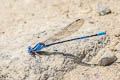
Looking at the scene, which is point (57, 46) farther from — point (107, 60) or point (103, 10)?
point (103, 10)

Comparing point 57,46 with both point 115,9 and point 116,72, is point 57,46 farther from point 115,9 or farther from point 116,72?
point 115,9

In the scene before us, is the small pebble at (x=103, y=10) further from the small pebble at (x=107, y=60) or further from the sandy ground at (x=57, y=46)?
the small pebble at (x=107, y=60)

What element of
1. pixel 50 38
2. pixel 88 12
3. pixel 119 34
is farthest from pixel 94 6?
pixel 50 38

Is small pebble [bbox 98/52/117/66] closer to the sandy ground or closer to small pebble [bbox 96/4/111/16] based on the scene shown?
the sandy ground

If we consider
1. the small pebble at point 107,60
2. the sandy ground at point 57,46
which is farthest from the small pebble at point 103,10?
the small pebble at point 107,60

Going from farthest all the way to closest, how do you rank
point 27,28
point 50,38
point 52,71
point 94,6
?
point 94,6, point 27,28, point 50,38, point 52,71

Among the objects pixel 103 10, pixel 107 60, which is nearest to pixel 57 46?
pixel 107 60
